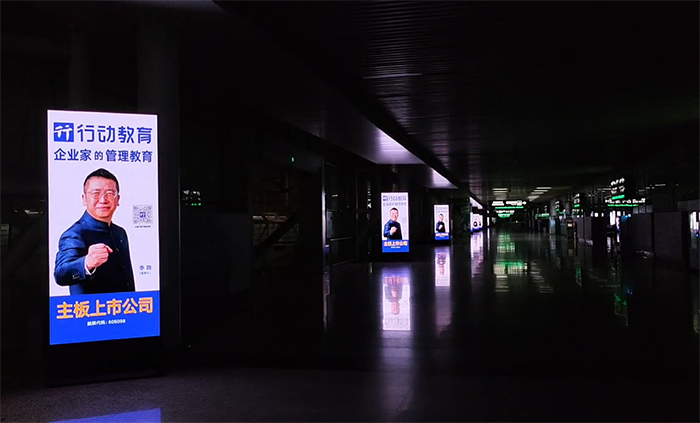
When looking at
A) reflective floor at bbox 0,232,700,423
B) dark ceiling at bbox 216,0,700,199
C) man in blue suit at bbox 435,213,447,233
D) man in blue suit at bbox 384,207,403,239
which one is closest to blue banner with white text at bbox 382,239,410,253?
man in blue suit at bbox 384,207,403,239

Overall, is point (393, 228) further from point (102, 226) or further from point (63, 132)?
point (63, 132)

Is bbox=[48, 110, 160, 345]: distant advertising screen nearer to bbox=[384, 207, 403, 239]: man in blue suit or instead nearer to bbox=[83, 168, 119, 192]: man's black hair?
bbox=[83, 168, 119, 192]: man's black hair

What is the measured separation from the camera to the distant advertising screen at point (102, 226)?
7000mm

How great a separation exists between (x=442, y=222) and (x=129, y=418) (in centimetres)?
3824

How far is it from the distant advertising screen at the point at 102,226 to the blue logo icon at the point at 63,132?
0.03 feet

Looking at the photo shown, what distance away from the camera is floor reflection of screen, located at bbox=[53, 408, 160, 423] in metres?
5.68

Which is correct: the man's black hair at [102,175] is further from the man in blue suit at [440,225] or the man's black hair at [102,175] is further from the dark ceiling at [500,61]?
the man in blue suit at [440,225]

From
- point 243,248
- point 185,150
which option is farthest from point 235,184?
point 243,248

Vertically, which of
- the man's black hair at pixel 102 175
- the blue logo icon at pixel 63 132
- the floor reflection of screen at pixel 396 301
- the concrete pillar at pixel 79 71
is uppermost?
the concrete pillar at pixel 79 71

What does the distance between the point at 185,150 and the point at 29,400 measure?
9641 millimetres

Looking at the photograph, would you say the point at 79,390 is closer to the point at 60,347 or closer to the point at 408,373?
the point at 60,347

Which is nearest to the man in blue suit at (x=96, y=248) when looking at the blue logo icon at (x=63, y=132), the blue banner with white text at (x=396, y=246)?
the blue logo icon at (x=63, y=132)

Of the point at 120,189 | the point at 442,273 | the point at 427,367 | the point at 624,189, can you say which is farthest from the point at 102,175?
the point at 624,189

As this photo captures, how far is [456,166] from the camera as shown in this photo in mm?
29203
